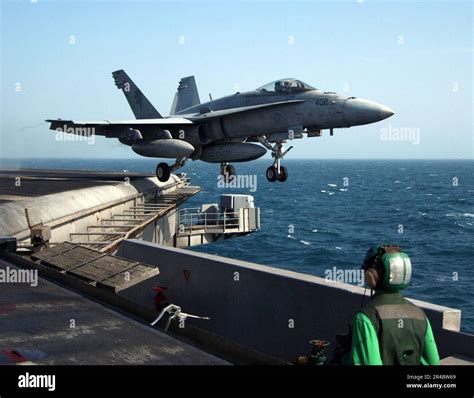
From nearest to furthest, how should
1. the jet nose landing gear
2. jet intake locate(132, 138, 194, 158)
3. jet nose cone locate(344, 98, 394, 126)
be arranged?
jet nose cone locate(344, 98, 394, 126)
the jet nose landing gear
jet intake locate(132, 138, 194, 158)

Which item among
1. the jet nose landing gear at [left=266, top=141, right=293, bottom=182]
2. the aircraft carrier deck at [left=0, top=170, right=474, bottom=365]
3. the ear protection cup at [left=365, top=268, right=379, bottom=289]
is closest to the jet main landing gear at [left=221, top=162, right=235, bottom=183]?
the jet nose landing gear at [left=266, top=141, right=293, bottom=182]

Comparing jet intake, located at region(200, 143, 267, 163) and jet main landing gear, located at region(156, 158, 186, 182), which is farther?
jet main landing gear, located at region(156, 158, 186, 182)

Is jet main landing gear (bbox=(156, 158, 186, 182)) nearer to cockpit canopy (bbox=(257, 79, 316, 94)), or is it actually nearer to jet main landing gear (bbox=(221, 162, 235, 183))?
jet main landing gear (bbox=(221, 162, 235, 183))

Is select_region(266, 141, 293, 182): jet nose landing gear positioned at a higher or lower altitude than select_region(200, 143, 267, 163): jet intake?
lower

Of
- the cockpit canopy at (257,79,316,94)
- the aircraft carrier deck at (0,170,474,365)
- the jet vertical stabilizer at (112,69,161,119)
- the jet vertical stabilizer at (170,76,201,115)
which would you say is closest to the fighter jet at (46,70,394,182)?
the cockpit canopy at (257,79,316,94)

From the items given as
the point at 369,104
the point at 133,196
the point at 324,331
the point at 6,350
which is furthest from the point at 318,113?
the point at 6,350

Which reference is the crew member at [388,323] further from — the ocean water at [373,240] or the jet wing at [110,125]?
the jet wing at [110,125]

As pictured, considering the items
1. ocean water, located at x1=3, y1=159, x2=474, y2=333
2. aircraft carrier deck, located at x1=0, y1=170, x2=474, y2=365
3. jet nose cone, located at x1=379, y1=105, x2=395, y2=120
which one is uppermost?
jet nose cone, located at x1=379, y1=105, x2=395, y2=120

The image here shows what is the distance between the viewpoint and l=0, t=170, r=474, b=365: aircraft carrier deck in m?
7.21

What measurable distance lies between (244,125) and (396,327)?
2186cm

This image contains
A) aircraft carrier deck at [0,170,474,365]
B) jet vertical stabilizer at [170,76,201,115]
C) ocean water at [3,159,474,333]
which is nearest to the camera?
aircraft carrier deck at [0,170,474,365]

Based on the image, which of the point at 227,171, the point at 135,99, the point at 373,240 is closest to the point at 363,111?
the point at 227,171

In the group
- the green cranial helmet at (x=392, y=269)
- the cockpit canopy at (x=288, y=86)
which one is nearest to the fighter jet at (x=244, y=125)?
the cockpit canopy at (x=288, y=86)

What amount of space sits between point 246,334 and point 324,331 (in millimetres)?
1821
